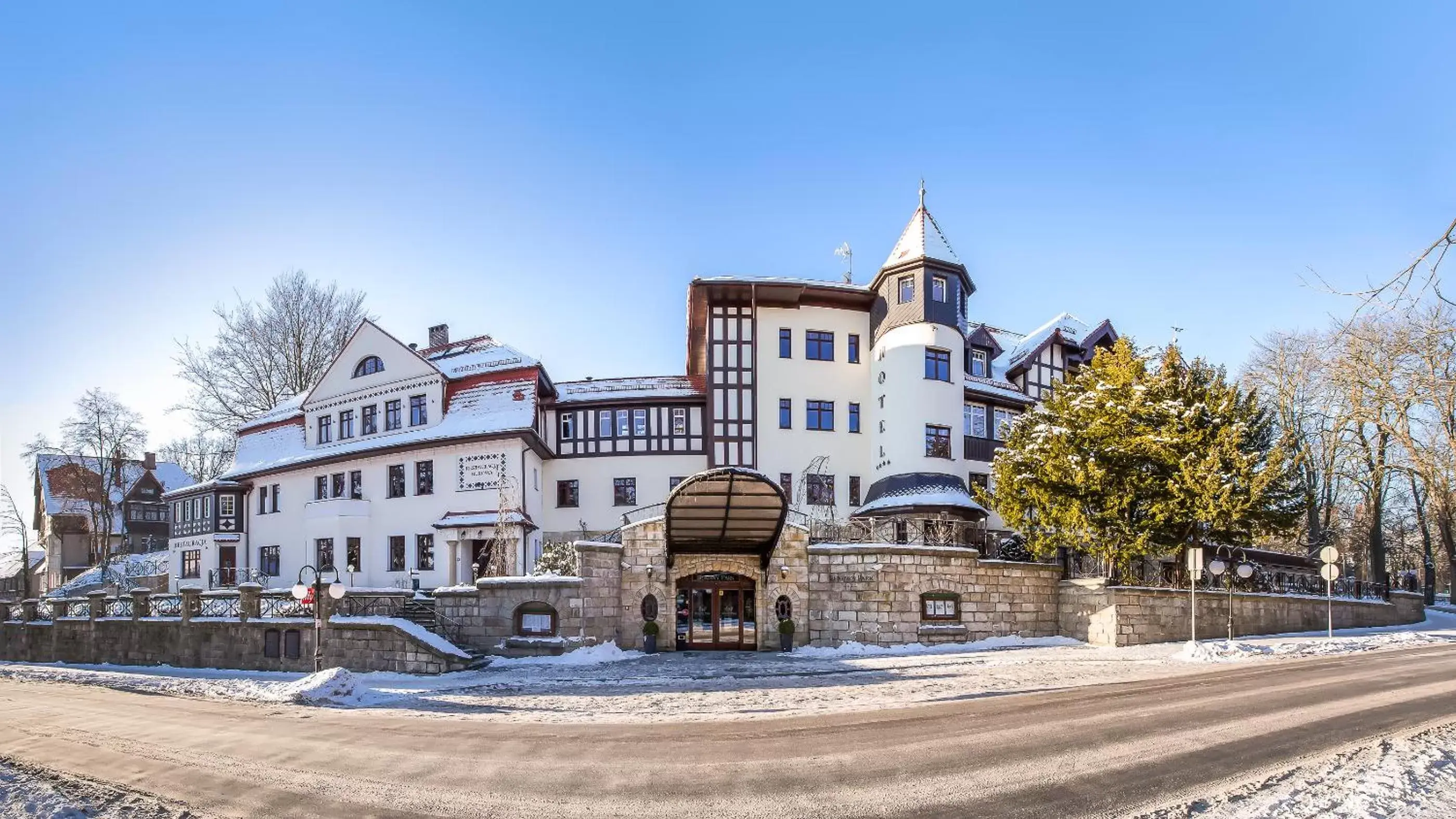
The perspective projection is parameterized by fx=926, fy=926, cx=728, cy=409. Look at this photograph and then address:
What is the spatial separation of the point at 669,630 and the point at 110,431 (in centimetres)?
4133

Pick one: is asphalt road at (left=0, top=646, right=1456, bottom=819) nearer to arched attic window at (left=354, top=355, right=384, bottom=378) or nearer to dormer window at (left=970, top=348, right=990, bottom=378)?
dormer window at (left=970, top=348, right=990, bottom=378)

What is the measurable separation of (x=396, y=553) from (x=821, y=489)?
54.7 ft

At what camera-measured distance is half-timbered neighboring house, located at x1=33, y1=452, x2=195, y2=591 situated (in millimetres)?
62656

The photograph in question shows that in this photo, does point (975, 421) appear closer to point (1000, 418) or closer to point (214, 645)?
point (1000, 418)

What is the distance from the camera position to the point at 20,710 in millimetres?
17969

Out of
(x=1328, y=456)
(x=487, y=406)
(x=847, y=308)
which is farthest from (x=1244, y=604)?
(x=487, y=406)

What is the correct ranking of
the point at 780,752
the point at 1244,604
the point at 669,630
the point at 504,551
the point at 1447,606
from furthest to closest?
the point at 1447,606 → the point at 504,551 → the point at 1244,604 → the point at 669,630 → the point at 780,752

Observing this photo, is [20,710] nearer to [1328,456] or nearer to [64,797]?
[64,797]

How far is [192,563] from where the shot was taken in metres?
43.2

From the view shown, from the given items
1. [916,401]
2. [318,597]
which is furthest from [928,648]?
[318,597]

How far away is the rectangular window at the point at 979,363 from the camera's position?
1519 inches

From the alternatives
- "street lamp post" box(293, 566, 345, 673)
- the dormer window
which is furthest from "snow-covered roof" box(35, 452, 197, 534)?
the dormer window

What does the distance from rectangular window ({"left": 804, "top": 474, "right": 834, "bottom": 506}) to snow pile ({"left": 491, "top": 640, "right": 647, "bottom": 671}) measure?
12.2 m

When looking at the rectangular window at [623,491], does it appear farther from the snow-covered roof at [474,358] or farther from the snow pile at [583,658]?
the snow pile at [583,658]
